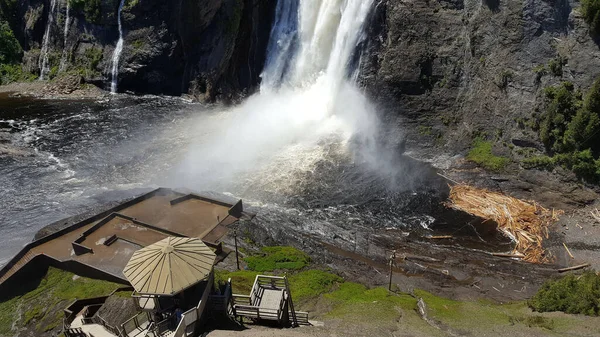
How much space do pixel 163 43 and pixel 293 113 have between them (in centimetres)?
2586

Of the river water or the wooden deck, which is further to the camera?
the river water

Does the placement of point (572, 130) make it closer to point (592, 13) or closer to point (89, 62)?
point (592, 13)

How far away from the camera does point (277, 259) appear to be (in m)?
25.6

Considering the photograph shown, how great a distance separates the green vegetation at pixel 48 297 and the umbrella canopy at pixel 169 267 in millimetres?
7965

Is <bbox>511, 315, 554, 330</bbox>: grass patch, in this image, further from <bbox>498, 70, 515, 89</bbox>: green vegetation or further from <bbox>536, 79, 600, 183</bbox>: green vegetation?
<bbox>498, 70, 515, 89</bbox>: green vegetation

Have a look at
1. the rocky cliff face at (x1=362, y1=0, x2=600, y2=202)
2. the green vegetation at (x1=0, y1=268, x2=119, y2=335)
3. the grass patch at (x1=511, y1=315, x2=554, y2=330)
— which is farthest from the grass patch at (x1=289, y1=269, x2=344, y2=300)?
the rocky cliff face at (x1=362, y1=0, x2=600, y2=202)

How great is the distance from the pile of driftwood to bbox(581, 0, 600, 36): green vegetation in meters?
13.0

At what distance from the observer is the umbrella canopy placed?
14.8m

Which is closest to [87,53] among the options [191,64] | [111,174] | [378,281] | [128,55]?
[128,55]

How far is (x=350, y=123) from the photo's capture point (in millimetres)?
43188

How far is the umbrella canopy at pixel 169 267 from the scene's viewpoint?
14.8 meters

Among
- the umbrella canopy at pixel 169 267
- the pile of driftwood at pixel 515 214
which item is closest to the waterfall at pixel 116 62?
the pile of driftwood at pixel 515 214

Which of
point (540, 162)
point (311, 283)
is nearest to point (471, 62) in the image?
point (540, 162)

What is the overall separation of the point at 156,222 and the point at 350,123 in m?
21.5
